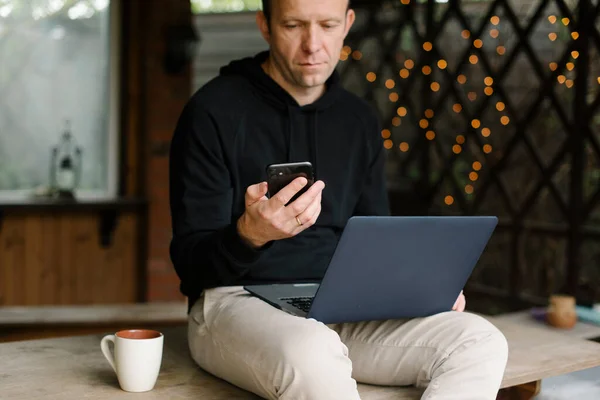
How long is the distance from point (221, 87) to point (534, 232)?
217cm

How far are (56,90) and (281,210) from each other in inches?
105

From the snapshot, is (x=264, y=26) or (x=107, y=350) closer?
(x=107, y=350)

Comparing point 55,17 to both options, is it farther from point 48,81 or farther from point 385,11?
point 385,11

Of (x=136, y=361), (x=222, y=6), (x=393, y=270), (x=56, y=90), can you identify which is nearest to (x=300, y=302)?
(x=393, y=270)

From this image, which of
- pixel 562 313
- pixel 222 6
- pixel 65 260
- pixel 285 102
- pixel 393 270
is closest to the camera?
pixel 393 270

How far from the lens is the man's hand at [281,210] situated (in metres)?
1.23

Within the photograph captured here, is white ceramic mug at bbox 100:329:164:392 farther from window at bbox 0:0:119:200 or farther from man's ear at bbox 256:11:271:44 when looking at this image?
window at bbox 0:0:119:200

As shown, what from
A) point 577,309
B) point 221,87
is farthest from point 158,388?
point 577,309

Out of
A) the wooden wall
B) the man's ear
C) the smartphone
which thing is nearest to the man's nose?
the man's ear

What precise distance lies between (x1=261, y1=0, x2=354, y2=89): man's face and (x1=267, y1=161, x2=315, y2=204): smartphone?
44cm

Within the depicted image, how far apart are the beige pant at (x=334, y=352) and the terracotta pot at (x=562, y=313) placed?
2.52 feet

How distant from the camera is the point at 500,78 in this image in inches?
142

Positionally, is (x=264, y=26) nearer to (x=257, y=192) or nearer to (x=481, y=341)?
(x=257, y=192)

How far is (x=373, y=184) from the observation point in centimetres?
184
